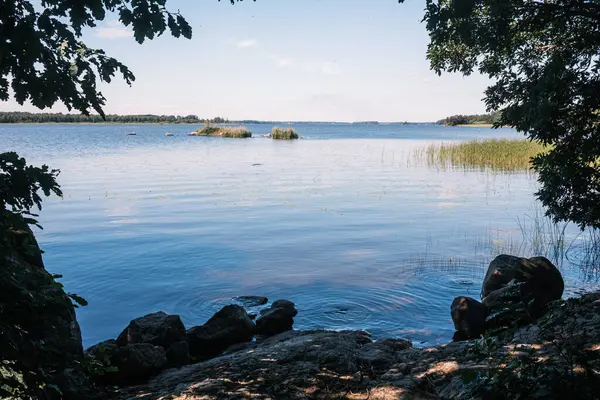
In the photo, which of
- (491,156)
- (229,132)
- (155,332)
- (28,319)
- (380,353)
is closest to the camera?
(28,319)

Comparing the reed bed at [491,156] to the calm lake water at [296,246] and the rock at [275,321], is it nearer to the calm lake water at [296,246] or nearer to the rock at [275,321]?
the calm lake water at [296,246]

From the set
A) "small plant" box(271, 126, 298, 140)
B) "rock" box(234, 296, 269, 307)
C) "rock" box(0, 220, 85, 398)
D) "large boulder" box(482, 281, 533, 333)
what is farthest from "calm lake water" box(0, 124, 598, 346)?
"small plant" box(271, 126, 298, 140)

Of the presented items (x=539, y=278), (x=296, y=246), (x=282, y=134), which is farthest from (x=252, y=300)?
(x=282, y=134)

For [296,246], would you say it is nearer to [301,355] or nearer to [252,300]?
[252,300]

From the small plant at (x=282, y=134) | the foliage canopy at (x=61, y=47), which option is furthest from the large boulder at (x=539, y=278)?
the small plant at (x=282, y=134)

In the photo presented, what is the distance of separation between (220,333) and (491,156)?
38199 millimetres

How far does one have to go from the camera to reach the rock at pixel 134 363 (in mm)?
8000

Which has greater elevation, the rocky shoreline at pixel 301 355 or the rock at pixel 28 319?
the rock at pixel 28 319

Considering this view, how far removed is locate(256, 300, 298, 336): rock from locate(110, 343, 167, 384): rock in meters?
2.60

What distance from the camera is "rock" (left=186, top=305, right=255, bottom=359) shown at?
966cm

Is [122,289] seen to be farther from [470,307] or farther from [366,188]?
[366,188]

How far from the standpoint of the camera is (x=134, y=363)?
8.06m

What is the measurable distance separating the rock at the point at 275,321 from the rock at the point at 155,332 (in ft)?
5.69

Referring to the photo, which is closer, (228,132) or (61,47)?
(61,47)
